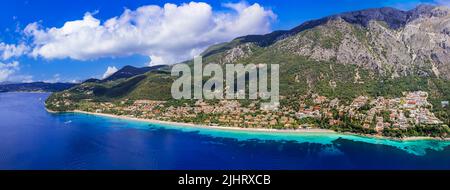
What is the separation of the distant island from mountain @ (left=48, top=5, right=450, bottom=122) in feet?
0.45

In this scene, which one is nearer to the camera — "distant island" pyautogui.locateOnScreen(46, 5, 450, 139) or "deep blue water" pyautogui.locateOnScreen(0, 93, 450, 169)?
"deep blue water" pyautogui.locateOnScreen(0, 93, 450, 169)

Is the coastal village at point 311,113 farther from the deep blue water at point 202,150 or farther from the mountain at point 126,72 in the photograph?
the mountain at point 126,72

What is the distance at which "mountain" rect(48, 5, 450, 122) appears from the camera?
149ft

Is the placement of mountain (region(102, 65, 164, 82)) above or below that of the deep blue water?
above

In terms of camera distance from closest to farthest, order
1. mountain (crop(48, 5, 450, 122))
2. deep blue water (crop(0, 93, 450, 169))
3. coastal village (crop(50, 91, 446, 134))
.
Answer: deep blue water (crop(0, 93, 450, 169))
coastal village (crop(50, 91, 446, 134))
mountain (crop(48, 5, 450, 122))

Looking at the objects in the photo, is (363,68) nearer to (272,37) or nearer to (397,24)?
(397,24)

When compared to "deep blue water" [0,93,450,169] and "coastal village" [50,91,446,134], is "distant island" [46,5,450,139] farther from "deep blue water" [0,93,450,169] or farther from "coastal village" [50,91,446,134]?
"deep blue water" [0,93,450,169]

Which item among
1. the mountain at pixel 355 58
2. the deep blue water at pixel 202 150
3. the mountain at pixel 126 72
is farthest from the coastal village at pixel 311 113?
the mountain at pixel 126 72

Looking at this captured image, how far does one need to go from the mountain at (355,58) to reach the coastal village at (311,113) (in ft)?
9.47

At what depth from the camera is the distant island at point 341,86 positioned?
3353cm

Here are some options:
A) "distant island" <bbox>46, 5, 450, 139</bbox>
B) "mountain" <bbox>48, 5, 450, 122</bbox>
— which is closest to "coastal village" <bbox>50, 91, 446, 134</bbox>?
"distant island" <bbox>46, 5, 450, 139</bbox>

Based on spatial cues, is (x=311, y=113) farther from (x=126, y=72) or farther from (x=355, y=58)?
(x=126, y=72)

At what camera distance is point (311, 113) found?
3650 cm

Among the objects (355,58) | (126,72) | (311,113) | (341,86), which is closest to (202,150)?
(311,113)
